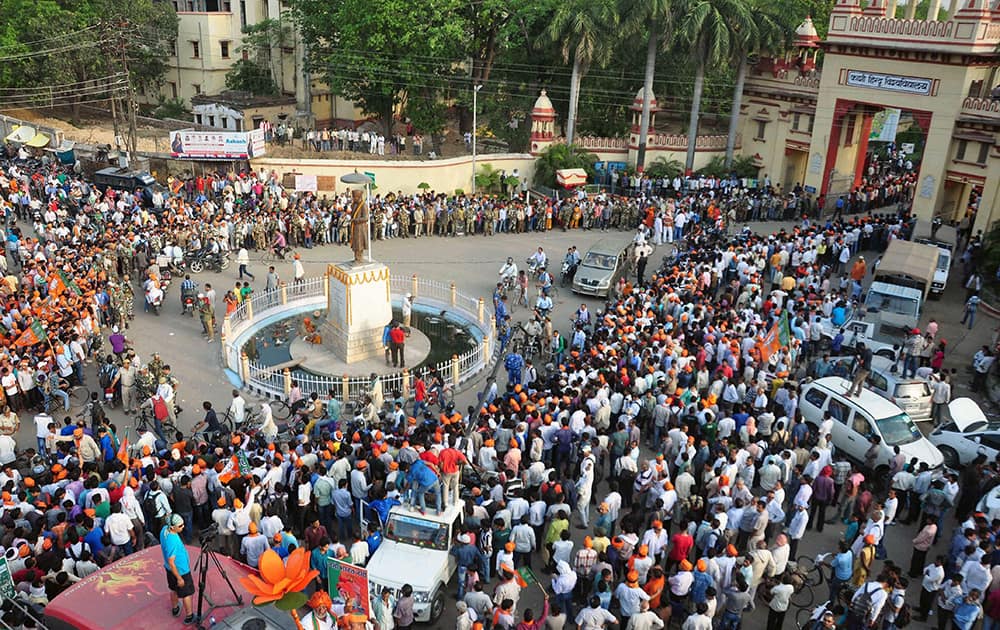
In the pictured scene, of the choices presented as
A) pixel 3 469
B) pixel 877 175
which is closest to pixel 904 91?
pixel 877 175

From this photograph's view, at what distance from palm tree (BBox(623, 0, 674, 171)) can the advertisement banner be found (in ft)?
101

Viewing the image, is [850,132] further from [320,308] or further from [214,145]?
[214,145]

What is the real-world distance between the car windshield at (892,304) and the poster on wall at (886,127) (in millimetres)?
32220

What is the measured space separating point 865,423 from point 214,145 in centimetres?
2726

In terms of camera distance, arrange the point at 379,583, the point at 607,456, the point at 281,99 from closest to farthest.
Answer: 1. the point at 379,583
2. the point at 607,456
3. the point at 281,99

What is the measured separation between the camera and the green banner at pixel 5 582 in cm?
1003

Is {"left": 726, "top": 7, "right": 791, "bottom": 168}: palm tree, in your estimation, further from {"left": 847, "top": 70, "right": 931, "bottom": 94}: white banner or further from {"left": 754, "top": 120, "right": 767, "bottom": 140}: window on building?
{"left": 847, "top": 70, "right": 931, "bottom": 94}: white banner

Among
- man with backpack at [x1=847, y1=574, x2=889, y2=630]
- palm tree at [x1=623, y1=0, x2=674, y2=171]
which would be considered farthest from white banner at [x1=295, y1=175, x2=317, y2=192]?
man with backpack at [x1=847, y1=574, x2=889, y2=630]

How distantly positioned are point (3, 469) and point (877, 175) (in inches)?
1576

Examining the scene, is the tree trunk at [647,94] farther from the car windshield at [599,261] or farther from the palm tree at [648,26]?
the car windshield at [599,261]

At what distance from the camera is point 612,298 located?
82.4ft

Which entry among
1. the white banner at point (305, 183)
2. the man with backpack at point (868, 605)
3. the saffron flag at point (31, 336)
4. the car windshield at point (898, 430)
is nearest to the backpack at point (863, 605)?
the man with backpack at point (868, 605)

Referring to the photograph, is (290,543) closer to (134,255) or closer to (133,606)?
(133,606)

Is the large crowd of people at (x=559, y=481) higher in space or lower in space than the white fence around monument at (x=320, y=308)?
higher
